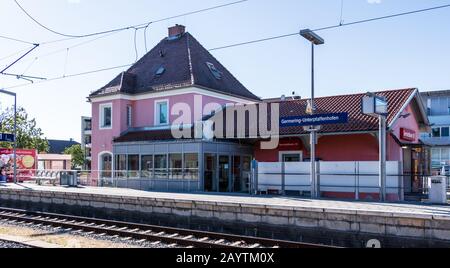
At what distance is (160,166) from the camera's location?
2388 cm

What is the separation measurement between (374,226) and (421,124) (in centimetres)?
1550

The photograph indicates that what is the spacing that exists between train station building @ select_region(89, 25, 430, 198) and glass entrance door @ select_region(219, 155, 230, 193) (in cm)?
5

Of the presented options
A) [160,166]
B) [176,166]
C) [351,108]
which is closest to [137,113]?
[160,166]

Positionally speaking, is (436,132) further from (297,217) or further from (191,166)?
(297,217)

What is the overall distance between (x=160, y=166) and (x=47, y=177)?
10.1 metres

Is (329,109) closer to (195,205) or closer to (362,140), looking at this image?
(362,140)

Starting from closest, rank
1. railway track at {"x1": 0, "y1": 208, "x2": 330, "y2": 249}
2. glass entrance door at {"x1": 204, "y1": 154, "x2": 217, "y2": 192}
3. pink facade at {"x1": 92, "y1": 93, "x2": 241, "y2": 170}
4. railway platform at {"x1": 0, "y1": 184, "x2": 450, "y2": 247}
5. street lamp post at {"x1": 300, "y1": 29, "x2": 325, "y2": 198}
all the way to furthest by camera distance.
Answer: railway platform at {"x1": 0, "y1": 184, "x2": 450, "y2": 247}
railway track at {"x1": 0, "y1": 208, "x2": 330, "y2": 249}
street lamp post at {"x1": 300, "y1": 29, "x2": 325, "y2": 198}
glass entrance door at {"x1": 204, "y1": 154, "x2": 217, "y2": 192}
pink facade at {"x1": 92, "y1": 93, "x2": 241, "y2": 170}

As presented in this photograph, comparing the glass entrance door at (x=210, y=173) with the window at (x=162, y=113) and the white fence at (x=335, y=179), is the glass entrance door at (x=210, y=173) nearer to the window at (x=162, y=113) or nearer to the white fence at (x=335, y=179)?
the white fence at (x=335, y=179)

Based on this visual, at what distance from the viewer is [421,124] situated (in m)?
25.1

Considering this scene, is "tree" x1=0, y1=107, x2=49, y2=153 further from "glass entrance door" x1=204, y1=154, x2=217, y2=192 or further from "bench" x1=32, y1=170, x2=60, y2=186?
"glass entrance door" x1=204, y1=154, x2=217, y2=192

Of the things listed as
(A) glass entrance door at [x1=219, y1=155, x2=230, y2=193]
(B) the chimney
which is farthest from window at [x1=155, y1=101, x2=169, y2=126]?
(B) the chimney

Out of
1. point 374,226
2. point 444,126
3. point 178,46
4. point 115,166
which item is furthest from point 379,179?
point 444,126

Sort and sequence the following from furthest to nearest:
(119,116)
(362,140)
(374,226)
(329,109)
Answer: (119,116) → (329,109) → (362,140) → (374,226)

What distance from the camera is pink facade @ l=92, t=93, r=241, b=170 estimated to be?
26125 mm
